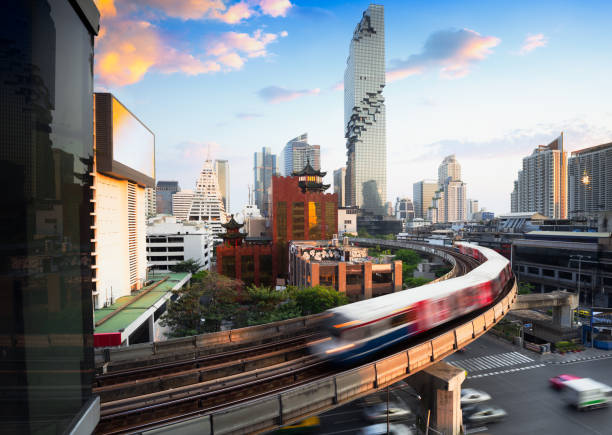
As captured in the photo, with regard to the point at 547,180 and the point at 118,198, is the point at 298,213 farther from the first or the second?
the point at 547,180

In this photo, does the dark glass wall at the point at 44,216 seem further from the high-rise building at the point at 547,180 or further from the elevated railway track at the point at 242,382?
the high-rise building at the point at 547,180

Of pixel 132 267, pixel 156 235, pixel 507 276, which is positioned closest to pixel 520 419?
pixel 507 276

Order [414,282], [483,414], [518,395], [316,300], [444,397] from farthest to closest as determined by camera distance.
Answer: [414,282], [316,300], [518,395], [483,414], [444,397]

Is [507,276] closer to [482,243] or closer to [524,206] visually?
[482,243]

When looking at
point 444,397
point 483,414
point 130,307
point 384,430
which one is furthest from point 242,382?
point 130,307

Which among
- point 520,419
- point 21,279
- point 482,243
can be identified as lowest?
point 520,419

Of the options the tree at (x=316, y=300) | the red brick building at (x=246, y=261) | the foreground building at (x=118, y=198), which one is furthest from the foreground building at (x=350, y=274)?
the foreground building at (x=118, y=198)
